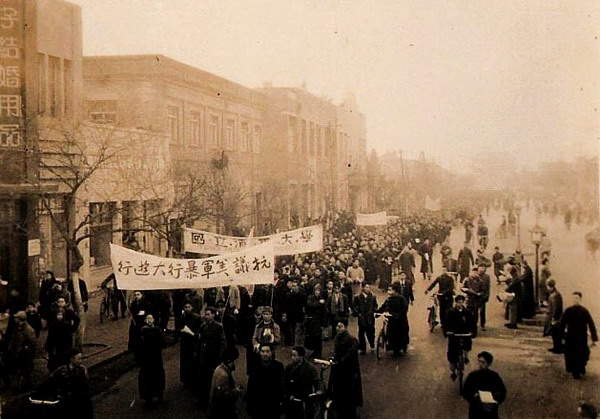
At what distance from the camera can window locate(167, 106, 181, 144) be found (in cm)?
1711

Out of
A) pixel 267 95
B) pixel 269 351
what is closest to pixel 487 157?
pixel 267 95

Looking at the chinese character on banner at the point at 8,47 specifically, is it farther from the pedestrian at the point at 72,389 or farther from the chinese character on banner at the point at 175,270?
the pedestrian at the point at 72,389

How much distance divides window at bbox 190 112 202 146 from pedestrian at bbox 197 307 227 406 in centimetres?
884

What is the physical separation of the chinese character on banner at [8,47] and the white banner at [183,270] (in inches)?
219

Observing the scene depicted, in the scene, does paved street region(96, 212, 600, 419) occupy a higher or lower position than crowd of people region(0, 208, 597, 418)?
lower

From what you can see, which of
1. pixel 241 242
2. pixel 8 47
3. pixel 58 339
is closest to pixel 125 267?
pixel 58 339

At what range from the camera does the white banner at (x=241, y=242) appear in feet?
42.9

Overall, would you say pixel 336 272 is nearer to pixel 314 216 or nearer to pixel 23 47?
pixel 314 216

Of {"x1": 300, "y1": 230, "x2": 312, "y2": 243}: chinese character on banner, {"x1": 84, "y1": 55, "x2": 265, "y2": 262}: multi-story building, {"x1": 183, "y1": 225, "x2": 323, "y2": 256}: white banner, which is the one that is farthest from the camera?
{"x1": 84, "y1": 55, "x2": 265, "y2": 262}: multi-story building

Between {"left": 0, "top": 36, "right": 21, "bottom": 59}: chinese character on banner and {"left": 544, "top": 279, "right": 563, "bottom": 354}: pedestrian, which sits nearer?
{"left": 544, "top": 279, "right": 563, "bottom": 354}: pedestrian

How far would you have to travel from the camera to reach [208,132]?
1778cm

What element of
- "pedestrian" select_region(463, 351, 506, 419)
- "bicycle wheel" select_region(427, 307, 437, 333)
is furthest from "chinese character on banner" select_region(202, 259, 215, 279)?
"bicycle wheel" select_region(427, 307, 437, 333)

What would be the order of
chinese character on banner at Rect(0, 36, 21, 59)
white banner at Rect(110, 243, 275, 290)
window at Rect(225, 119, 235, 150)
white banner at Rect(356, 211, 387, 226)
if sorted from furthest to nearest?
white banner at Rect(356, 211, 387, 226) < window at Rect(225, 119, 235, 150) < chinese character on banner at Rect(0, 36, 21, 59) < white banner at Rect(110, 243, 275, 290)

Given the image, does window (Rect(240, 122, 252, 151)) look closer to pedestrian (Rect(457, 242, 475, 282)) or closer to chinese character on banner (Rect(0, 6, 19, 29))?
pedestrian (Rect(457, 242, 475, 282))
